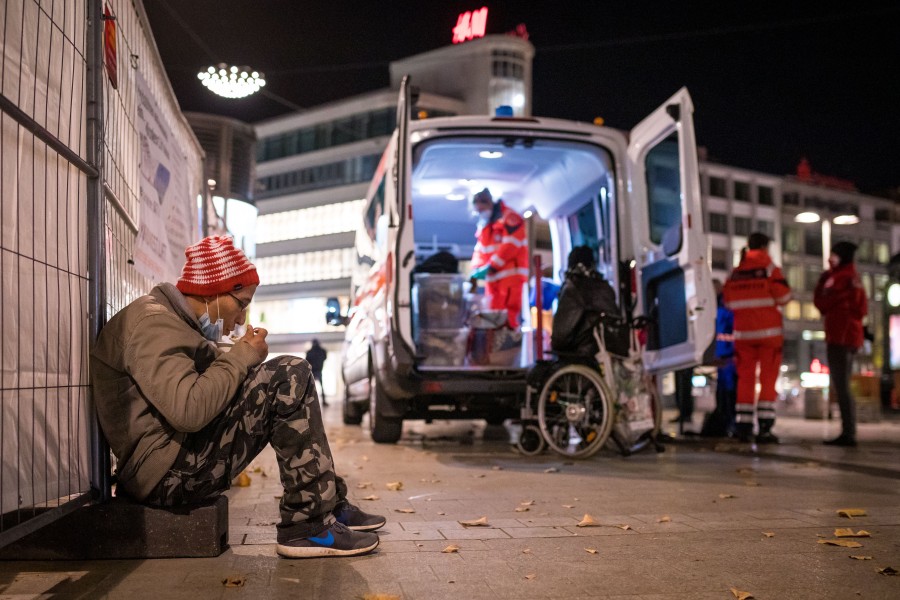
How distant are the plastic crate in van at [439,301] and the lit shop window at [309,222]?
47206 millimetres

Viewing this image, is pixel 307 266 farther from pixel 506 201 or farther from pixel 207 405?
pixel 207 405

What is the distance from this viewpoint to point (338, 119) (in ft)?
198

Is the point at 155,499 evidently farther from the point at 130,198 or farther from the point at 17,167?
the point at 130,198

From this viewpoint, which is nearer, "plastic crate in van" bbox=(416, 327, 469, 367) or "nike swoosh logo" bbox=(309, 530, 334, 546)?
"nike swoosh logo" bbox=(309, 530, 334, 546)

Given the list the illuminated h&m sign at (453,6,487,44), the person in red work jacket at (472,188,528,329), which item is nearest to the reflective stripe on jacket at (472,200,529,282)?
the person in red work jacket at (472,188,528,329)

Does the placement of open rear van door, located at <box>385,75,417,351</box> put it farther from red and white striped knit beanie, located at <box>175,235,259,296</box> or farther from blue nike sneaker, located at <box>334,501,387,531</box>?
red and white striped knit beanie, located at <box>175,235,259,296</box>

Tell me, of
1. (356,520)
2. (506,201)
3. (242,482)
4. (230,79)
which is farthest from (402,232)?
(230,79)

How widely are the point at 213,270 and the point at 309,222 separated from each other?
188 feet

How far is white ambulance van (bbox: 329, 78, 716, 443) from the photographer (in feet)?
24.7

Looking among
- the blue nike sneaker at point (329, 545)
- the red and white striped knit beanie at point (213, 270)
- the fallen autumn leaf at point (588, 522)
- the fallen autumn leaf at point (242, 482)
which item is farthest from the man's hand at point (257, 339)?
the fallen autumn leaf at point (242, 482)

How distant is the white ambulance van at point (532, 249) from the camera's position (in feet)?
24.7

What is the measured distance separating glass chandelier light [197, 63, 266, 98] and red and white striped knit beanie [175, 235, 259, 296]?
9.37 metres

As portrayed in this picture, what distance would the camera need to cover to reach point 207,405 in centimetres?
321

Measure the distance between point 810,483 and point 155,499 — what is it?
420 cm
